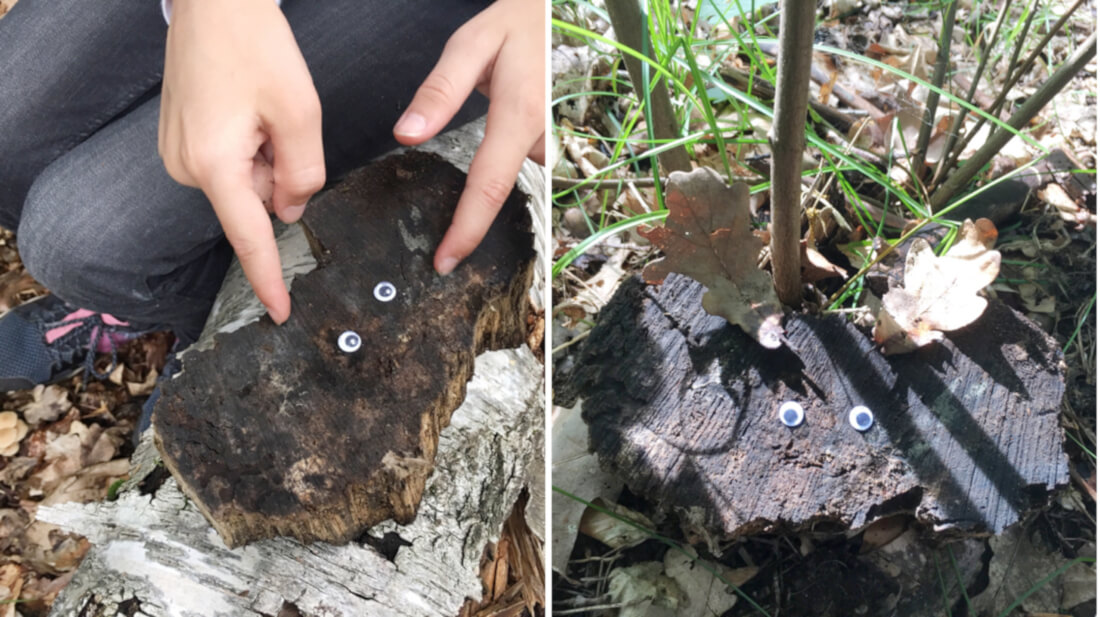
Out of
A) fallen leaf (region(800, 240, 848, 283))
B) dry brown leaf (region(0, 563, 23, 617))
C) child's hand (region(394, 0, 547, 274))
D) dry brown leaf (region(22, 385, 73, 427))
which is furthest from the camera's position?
dry brown leaf (region(22, 385, 73, 427))

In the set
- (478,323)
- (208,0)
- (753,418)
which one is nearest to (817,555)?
(753,418)

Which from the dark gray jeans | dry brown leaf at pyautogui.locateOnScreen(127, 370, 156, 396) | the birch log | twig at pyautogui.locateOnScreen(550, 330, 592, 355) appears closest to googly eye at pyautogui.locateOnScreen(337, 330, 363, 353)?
the birch log

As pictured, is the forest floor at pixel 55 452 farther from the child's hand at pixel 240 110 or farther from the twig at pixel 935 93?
the twig at pixel 935 93

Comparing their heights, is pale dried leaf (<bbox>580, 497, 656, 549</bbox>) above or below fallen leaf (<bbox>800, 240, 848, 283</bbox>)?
below

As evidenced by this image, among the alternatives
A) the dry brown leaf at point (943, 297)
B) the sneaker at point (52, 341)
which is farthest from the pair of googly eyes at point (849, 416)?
the sneaker at point (52, 341)

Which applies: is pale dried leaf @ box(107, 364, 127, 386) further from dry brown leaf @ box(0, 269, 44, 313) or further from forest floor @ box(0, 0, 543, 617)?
dry brown leaf @ box(0, 269, 44, 313)

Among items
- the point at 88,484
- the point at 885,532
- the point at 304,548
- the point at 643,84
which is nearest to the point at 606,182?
the point at 643,84

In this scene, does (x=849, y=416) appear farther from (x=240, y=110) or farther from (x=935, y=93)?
(x=240, y=110)
